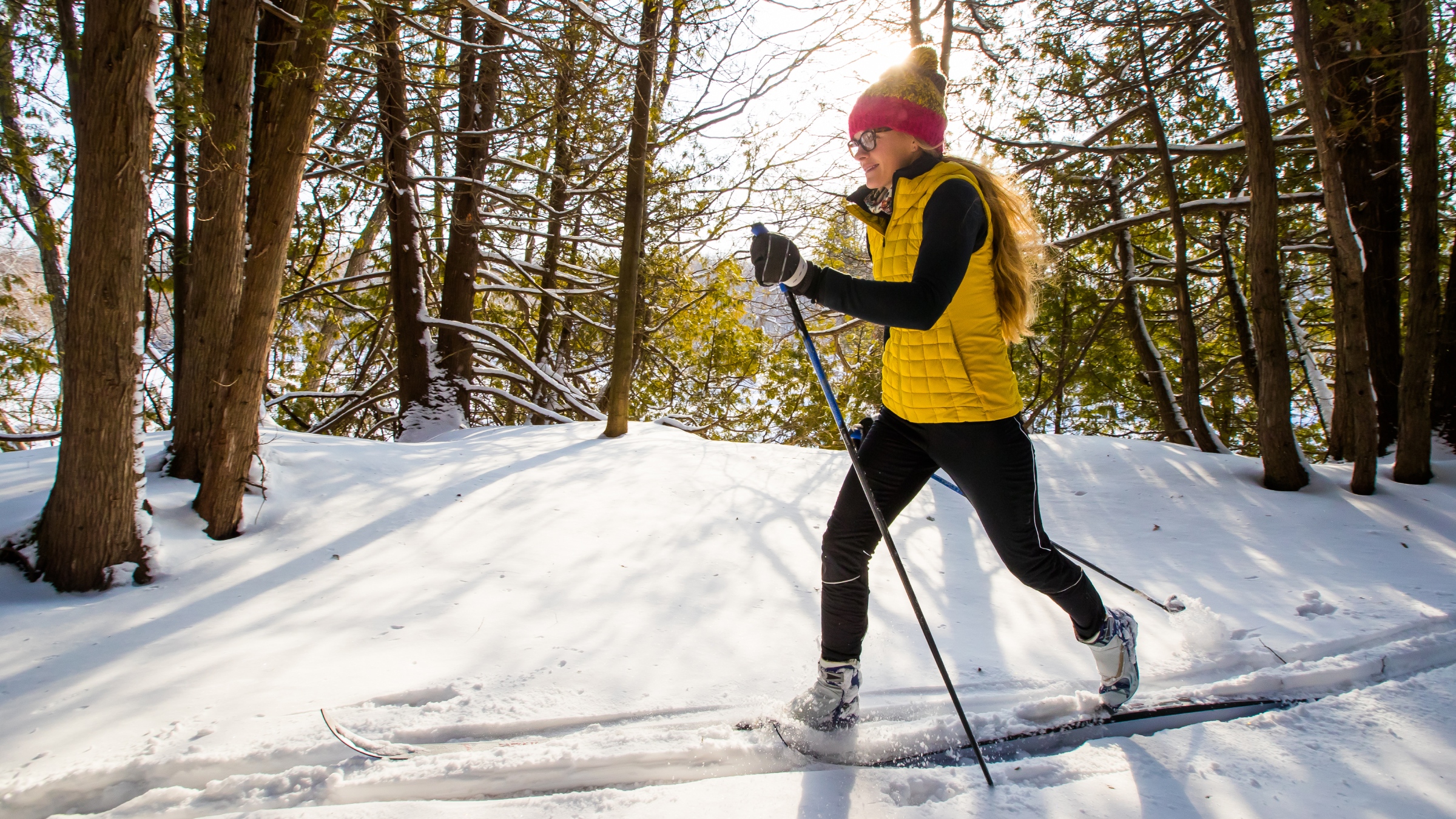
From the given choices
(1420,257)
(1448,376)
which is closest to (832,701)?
(1420,257)

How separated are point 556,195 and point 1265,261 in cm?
671

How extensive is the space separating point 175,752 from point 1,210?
22.0 ft

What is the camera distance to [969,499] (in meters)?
2.12

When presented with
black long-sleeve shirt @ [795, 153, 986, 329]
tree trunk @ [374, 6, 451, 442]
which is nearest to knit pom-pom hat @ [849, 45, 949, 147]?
black long-sleeve shirt @ [795, 153, 986, 329]

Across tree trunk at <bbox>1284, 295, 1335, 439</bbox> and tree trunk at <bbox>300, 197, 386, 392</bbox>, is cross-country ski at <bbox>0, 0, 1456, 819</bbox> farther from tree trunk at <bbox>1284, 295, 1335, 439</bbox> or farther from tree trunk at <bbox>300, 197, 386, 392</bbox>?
tree trunk at <bbox>300, 197, 386, 392</bbox>

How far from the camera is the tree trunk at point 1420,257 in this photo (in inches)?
188

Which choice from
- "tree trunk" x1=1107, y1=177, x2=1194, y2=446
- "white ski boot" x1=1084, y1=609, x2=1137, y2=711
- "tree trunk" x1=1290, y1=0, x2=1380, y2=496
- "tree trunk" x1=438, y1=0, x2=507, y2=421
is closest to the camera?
"white ski boot" x1=1084, y1=609, x2=1137, y2=711

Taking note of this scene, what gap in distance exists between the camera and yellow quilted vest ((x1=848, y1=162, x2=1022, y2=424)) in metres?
2.04

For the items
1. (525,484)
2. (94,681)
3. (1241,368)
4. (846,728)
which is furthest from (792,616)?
(1241,368)

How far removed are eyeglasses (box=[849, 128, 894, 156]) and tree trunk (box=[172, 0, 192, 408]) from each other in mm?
3136

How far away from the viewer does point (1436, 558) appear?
151 inches

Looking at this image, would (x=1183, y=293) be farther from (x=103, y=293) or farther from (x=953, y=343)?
(x=103, y=293)

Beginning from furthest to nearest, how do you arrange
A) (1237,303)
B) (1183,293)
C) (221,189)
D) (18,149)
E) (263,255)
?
(1183,293), (1237,303), (18,149), (263,255), (221,189)

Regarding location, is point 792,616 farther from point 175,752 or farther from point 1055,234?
Result: point 1055,234
